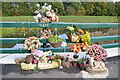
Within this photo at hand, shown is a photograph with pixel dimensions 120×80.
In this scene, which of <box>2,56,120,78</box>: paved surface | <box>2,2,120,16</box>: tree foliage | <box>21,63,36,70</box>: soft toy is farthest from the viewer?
<box>2,2,120,16</box>: tree foliage

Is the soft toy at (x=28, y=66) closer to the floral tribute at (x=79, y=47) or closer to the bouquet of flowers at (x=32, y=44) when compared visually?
the bouquet of flowers at (x=32, y=44)

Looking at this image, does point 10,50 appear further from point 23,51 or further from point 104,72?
point 104,72

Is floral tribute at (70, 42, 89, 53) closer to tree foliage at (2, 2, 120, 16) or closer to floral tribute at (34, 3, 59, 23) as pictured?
floral tribute at (34, 3, 59, 23)

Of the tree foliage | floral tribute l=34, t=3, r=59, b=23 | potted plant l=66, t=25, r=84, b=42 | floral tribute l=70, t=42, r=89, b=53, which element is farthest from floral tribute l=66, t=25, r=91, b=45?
the tree foliage

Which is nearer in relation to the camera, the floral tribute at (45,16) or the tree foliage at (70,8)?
the floral tribute at (45,16)

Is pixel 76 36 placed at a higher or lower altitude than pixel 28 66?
higher

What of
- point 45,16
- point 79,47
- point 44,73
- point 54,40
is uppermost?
point 45,16

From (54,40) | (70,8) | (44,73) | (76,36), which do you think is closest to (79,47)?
(76,36)

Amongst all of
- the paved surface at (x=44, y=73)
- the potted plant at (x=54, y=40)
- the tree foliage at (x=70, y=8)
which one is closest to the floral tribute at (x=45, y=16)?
the potted plant at (x=54, y=40)

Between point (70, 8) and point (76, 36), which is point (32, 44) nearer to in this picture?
point (76, 36)

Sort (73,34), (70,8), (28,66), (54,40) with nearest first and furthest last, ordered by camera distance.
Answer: (28,66) → (54,40) → (73,34) → (70,8)

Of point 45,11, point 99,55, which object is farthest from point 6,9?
point 99,55

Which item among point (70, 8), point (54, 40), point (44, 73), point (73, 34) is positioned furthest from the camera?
point (70, 8)

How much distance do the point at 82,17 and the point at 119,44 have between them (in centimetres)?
286
